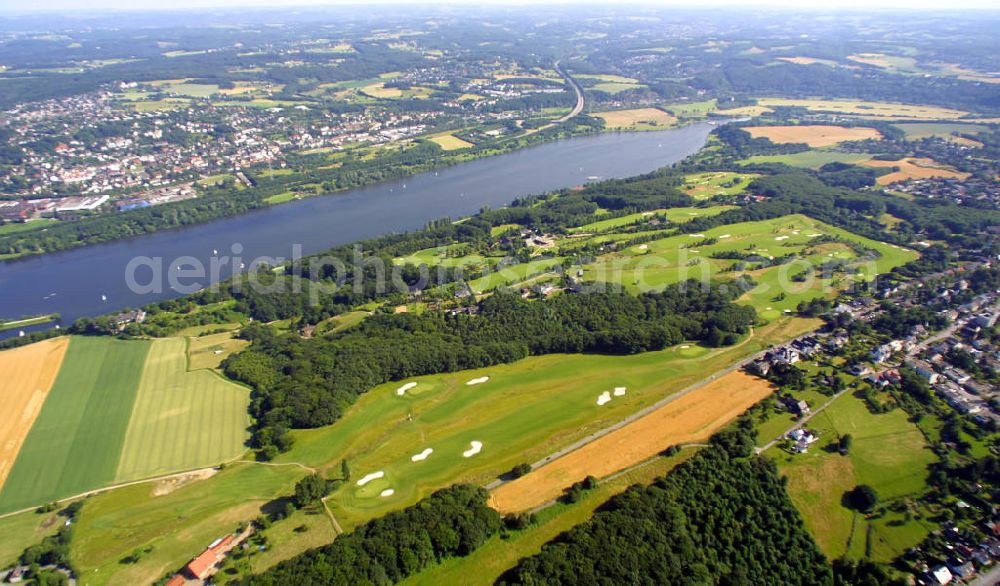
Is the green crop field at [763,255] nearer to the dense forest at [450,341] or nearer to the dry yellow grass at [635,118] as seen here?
the dense forest at [450,341]

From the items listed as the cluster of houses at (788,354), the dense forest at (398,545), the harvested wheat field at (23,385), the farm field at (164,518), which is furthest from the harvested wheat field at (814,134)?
the harvested wheat field at (23,385)

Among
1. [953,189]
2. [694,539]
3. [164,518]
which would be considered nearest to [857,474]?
[694,539]

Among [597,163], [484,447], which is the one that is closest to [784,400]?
[484,447]

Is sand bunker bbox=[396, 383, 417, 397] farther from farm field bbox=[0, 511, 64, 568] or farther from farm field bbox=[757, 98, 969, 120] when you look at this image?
farm field bbox=[757, 98, 969, 120]

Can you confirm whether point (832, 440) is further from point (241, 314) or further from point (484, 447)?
point (241, 314)

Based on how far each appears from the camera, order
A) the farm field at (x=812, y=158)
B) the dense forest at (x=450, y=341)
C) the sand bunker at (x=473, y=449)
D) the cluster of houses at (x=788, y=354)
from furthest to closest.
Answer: the farm field at (x=812, y=158), the cluster of houses at (x=788, y=354), the dense forest at (x=450, y=341), the sand bunker at (x=473, y=449)

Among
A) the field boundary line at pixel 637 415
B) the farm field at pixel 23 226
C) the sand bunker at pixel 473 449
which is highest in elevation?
the farm field at pixel 23 226
